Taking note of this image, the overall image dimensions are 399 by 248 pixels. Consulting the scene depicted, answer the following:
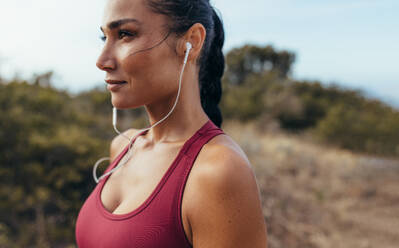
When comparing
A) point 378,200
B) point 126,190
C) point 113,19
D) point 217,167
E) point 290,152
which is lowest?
point 378,200

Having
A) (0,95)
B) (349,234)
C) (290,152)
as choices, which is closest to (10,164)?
(0,95)

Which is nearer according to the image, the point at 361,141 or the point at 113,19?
the point at 113,19

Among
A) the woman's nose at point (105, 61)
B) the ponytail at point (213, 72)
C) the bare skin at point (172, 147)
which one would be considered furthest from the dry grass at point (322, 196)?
the woman's nose at point (105, 61)

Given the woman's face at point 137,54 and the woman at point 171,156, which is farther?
the woman's face at point 137,54

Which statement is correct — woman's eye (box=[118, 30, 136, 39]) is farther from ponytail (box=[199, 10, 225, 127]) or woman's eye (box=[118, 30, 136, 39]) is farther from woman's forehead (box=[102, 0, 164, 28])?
ponytail (box=[199, 10, 225, 127])

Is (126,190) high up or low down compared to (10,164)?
up

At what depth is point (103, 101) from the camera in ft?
28.1

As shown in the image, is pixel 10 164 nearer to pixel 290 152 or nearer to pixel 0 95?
pixel 0 95

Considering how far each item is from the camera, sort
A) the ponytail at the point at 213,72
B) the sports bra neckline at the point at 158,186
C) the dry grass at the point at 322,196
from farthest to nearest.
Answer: the dry grass at the point at 322,196
the ponytail at the point at 213,72
the sports bra neckline at the point at 158,186

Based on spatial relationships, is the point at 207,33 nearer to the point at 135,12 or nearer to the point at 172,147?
the point at 135,12

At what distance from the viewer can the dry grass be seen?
5.55 metres

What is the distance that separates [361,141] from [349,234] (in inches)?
251

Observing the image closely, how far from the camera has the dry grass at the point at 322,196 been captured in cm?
555

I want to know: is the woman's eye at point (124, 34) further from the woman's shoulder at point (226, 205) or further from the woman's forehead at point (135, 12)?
the woman's shoulder at point (226, 205)
